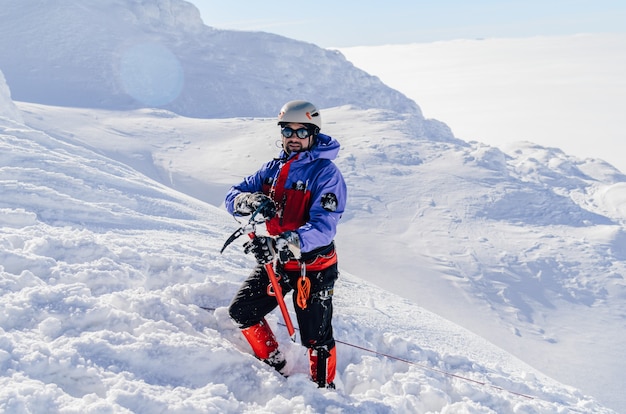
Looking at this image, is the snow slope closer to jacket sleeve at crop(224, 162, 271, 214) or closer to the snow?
the snow

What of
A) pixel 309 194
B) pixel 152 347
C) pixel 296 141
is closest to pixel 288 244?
pixel 309 194

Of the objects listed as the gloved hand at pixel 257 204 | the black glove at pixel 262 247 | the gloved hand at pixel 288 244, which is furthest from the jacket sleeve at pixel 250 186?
the gloved hand at pixel 288 244

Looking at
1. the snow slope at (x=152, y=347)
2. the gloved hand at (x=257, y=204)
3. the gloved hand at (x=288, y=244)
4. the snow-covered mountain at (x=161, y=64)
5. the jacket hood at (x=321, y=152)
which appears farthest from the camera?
the snow-covered mountain at (x=161, y=64)

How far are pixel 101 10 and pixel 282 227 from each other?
69.0 metres

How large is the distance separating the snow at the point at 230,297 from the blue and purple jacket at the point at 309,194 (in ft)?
3.35

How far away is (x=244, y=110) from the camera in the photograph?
53.2 meters

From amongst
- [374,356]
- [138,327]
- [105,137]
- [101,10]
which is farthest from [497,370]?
[101,10]

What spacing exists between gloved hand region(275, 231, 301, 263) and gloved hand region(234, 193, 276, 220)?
12.1 inches

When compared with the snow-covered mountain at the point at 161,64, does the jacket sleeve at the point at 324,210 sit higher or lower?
lower

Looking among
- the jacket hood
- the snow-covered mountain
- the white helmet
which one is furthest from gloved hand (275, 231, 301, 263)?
the snow-covered mountain

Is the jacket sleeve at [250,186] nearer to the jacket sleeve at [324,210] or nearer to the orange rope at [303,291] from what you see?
the jacket sleeve at [324,210]

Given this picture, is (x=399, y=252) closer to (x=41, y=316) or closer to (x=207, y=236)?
(x=207, y=236)

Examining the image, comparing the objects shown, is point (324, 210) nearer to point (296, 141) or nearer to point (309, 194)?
point (309, 194)

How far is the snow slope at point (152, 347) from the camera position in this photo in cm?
304
